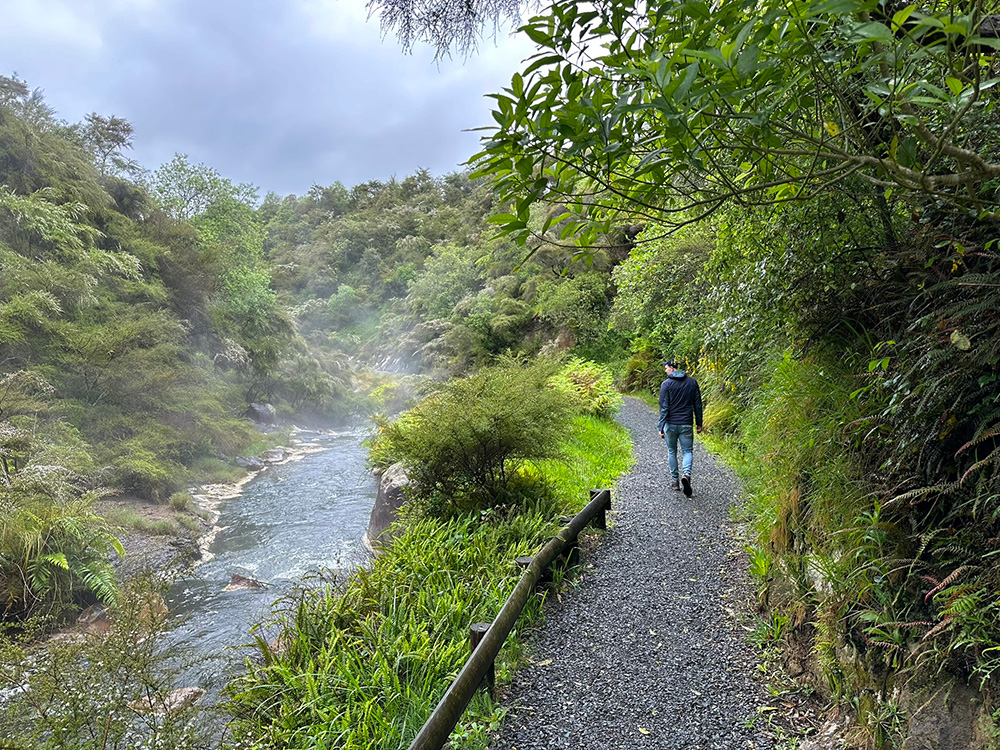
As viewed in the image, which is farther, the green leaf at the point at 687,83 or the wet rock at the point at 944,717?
the wet rock at the point at 944,717

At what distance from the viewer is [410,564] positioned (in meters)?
4.61

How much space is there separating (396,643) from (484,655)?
72 centimetres

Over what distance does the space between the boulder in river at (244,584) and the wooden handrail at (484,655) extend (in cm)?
515

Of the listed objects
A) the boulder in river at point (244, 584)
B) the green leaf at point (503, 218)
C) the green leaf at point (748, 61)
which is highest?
the green leaf at point (748, 61)

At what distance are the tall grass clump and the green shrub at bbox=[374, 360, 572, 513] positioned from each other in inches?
2.5

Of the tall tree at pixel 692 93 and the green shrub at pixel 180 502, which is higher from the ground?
the tall tree at pixel 692 93

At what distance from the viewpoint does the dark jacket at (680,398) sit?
22.3 feet

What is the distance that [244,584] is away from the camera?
7.74m

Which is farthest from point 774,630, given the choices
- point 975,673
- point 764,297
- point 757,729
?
point 764,297

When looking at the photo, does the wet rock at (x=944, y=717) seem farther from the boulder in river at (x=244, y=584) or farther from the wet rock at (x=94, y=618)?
the wet rock at (x=94, y=618)

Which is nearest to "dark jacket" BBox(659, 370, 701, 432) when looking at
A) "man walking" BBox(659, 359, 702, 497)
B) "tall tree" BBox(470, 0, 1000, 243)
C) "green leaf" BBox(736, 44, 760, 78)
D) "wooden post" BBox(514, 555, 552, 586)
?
"man walking" BBox(659, 359, 702, 497)

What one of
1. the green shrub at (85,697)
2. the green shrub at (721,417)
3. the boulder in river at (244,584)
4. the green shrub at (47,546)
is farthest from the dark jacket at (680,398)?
the green shrub at (47,546)

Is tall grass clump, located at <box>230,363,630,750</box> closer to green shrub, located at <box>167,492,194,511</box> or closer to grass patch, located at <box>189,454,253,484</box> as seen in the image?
green shrub, located at <box>167,492,194,511</box>

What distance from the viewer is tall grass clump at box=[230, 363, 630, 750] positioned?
299 centimetres
